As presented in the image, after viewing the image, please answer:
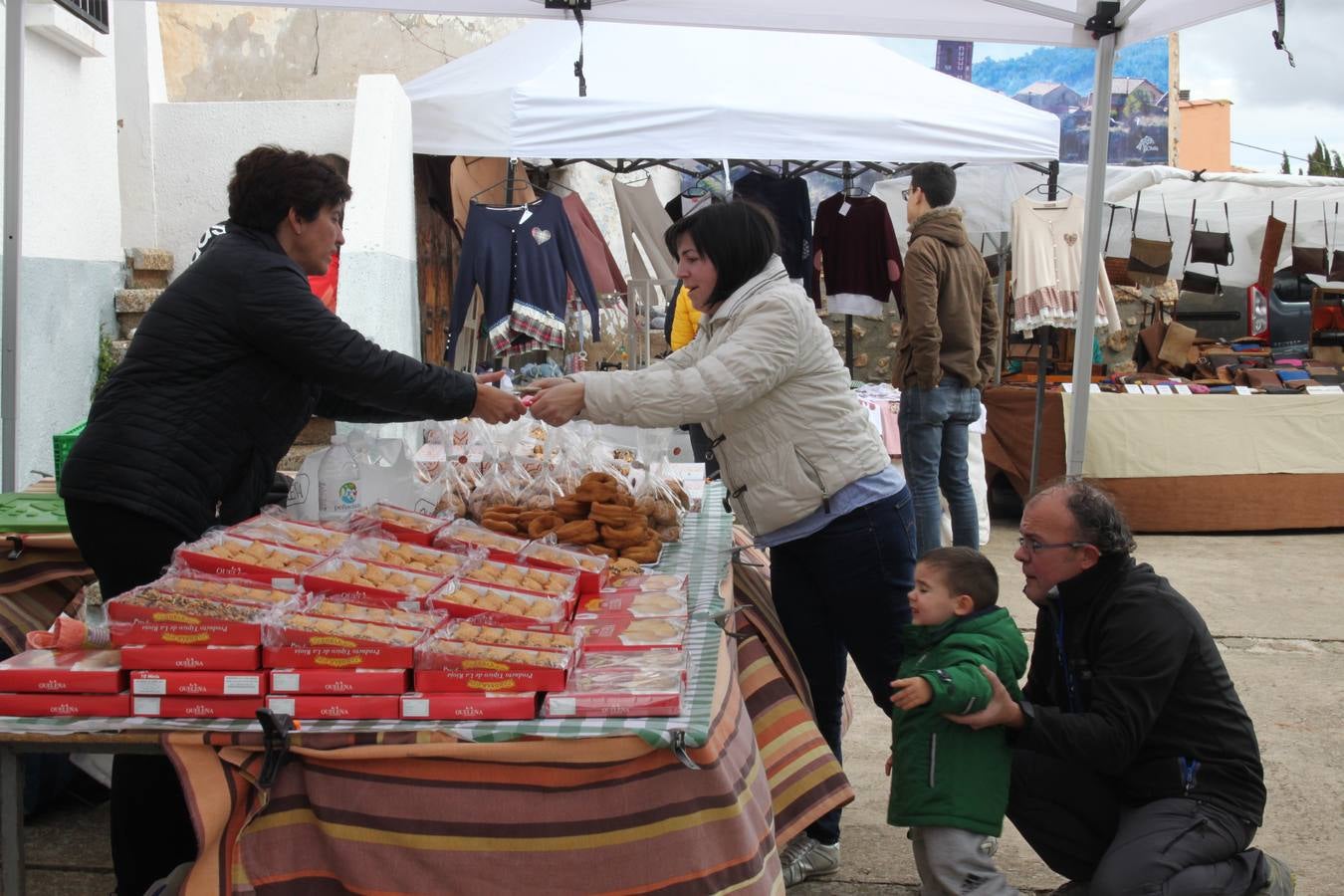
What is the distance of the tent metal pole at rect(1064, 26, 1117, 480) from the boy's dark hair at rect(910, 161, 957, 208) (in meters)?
1.48

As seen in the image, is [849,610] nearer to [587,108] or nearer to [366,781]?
[366,781]

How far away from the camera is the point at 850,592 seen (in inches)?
122

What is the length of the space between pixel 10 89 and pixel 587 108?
326cm

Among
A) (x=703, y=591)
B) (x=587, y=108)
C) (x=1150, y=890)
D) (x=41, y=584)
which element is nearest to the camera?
(x=1150, y=890)

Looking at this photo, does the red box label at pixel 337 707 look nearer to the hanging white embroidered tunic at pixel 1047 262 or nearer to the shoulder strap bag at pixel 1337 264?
the hanging white embroidered tunic at pixel 1047 262

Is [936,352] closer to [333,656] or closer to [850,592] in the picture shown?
[850,592]

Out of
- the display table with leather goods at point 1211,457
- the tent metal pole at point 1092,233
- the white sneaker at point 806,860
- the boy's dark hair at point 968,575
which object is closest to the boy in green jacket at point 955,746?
the boy's dark hair at point 968,575

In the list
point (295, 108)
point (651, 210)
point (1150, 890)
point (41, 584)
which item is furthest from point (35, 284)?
point (1150, 890)

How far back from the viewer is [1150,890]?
98.0 inches

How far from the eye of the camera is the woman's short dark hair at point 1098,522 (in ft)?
8.61

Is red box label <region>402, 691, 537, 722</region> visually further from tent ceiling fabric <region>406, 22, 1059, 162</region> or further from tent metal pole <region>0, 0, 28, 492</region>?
tent ceiling fabric <region>406, 22, 1059, 162</region>

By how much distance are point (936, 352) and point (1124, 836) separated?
3.43 metres

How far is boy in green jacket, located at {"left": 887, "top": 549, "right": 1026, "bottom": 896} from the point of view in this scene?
2.66m

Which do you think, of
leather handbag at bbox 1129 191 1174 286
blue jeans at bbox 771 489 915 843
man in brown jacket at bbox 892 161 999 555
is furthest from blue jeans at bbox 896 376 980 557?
leather handbag at bbox 1129 191 1174 286
